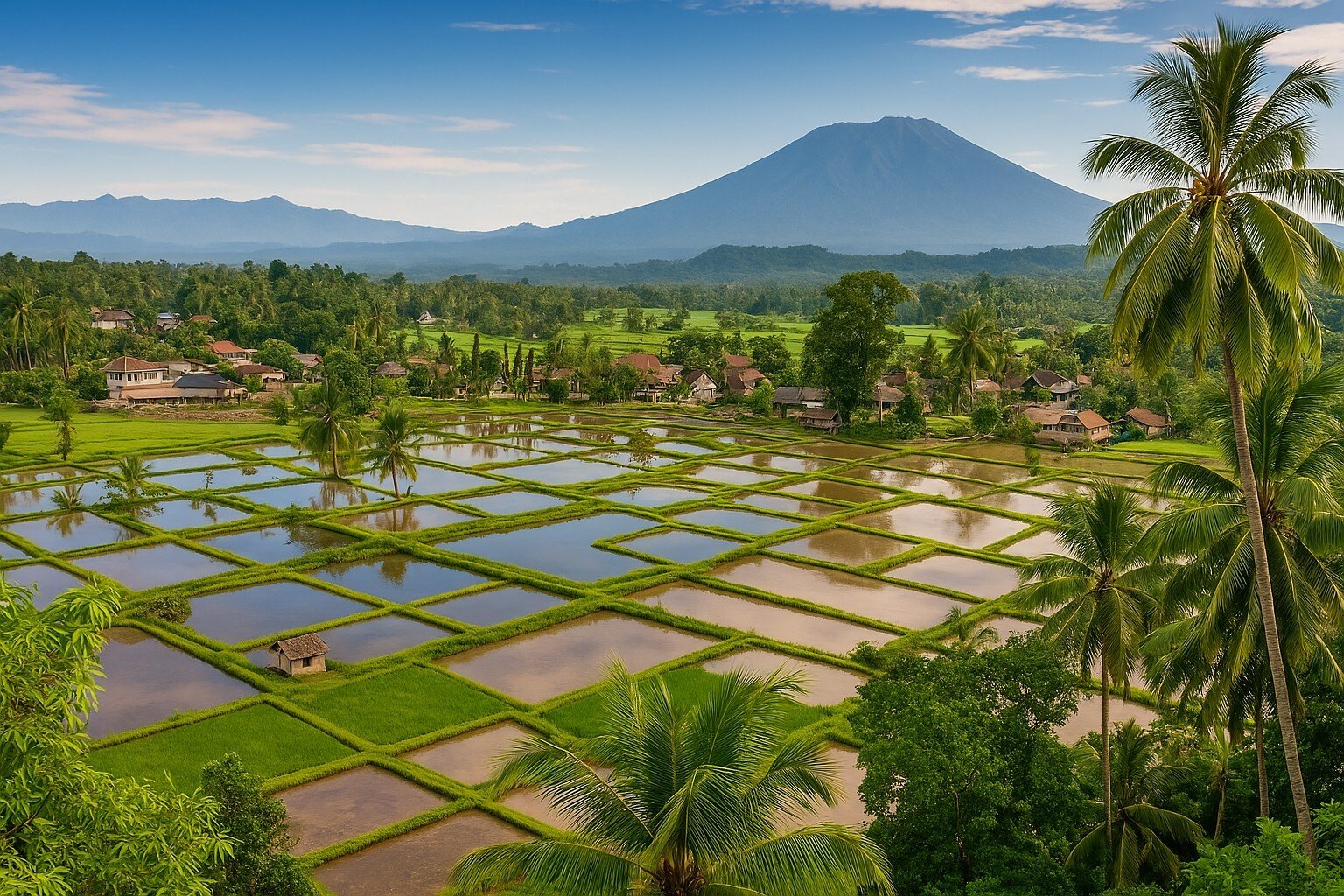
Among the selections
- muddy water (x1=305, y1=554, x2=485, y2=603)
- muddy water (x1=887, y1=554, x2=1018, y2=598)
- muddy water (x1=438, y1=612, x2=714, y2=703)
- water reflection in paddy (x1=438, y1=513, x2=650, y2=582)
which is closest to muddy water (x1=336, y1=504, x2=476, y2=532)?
water reflection in paddy (x1=438, y1=513, x2=650, y2=582)

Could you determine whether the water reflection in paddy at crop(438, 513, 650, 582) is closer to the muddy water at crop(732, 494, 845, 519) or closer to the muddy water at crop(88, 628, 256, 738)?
the muddy water at crop(732, 494, 845, 519)

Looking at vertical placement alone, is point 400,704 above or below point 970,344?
below

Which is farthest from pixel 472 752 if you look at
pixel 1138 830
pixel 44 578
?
pixel 44 578

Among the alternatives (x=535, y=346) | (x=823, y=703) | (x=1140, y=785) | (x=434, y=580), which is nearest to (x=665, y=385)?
(x=535, y=346)

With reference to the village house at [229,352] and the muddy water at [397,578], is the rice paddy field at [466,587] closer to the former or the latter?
the muddy water at [397,578]

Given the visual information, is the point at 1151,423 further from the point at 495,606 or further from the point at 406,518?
the point at 495,606

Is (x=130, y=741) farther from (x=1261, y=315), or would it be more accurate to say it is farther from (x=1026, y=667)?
(x=1261, y=315)

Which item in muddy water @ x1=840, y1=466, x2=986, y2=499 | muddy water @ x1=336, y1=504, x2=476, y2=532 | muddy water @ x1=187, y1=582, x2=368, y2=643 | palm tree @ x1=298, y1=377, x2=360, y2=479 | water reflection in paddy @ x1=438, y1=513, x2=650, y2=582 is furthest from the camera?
muddy water @ x1=840, y1=466, x2=986, y2=499
